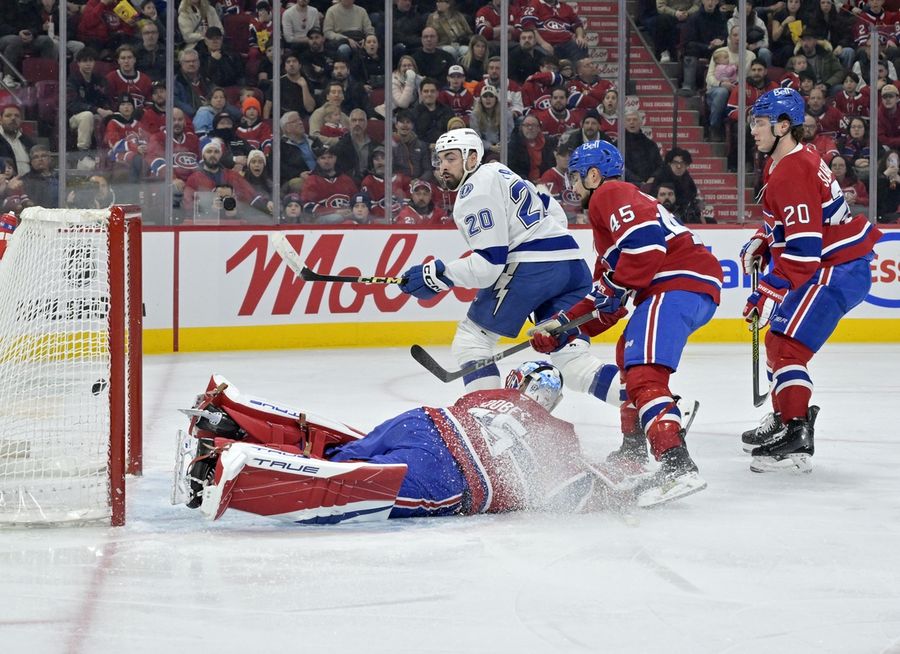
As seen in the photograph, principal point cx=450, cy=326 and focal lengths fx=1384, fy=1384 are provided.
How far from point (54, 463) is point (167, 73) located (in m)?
4.25

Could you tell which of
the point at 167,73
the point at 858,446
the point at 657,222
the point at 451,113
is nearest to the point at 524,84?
the point at 451,113

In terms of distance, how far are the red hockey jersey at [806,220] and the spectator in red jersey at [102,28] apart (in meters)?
4.32

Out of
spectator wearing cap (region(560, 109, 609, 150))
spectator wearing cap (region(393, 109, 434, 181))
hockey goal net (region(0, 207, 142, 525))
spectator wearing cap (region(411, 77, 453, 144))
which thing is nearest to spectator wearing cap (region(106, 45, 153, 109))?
spectator wearing cap (region(393, 109, 434, 181))

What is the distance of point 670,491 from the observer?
3619 mm

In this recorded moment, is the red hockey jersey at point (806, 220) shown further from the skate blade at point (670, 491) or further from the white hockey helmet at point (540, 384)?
the white hockey helmet at point (540, 384)

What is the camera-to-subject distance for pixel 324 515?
335 cm

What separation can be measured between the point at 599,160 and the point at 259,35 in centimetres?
432

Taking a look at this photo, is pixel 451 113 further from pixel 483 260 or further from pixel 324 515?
pixel 324 515

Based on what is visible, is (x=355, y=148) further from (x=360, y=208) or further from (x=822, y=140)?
(x=822, y=140)

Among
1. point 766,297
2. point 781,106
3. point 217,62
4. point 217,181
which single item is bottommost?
point 766,297

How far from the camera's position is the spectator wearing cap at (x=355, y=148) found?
7926 mm

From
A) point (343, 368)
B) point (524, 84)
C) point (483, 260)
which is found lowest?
point (343, 368)

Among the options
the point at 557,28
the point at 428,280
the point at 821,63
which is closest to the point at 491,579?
the point at 428,280

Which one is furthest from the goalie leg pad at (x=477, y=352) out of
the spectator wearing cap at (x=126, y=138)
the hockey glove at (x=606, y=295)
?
the spectator wearing cap at (x=126, y=138)
